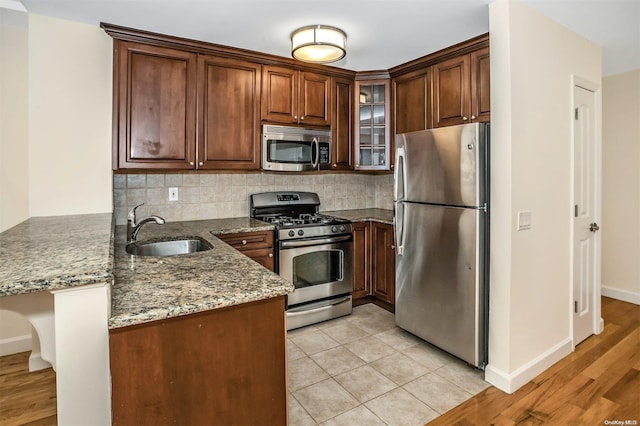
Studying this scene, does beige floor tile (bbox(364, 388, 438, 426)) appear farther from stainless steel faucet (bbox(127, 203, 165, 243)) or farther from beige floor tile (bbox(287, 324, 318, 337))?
stainless steel faucet (bbox(127, 203, 165, 243))

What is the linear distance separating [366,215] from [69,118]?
2610mm

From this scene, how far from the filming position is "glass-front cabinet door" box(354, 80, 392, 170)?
3.58 m

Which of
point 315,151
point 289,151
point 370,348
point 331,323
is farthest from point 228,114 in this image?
point 370,348

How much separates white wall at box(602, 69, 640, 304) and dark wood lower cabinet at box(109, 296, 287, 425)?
4117 mm

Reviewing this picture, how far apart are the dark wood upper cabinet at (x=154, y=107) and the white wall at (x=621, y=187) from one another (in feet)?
13.8

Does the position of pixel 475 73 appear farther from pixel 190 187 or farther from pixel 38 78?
pixel 38 78

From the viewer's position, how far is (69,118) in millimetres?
2400

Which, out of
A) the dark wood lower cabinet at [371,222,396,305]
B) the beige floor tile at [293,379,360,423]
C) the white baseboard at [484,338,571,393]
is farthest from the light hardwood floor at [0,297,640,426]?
the dark wood lower cabinet at [371,222,396,305]

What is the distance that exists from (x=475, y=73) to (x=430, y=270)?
4.99ft

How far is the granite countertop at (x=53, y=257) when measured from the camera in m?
0.93

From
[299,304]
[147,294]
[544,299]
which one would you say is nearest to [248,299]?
[147,294]

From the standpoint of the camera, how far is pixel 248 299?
3.94ft

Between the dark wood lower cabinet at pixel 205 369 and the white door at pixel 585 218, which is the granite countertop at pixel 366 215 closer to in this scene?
the white door at pixel 585 218

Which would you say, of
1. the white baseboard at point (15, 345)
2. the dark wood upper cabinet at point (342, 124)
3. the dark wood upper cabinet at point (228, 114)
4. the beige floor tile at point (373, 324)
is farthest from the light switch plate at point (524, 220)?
the white baseboard at point (15, 345)
